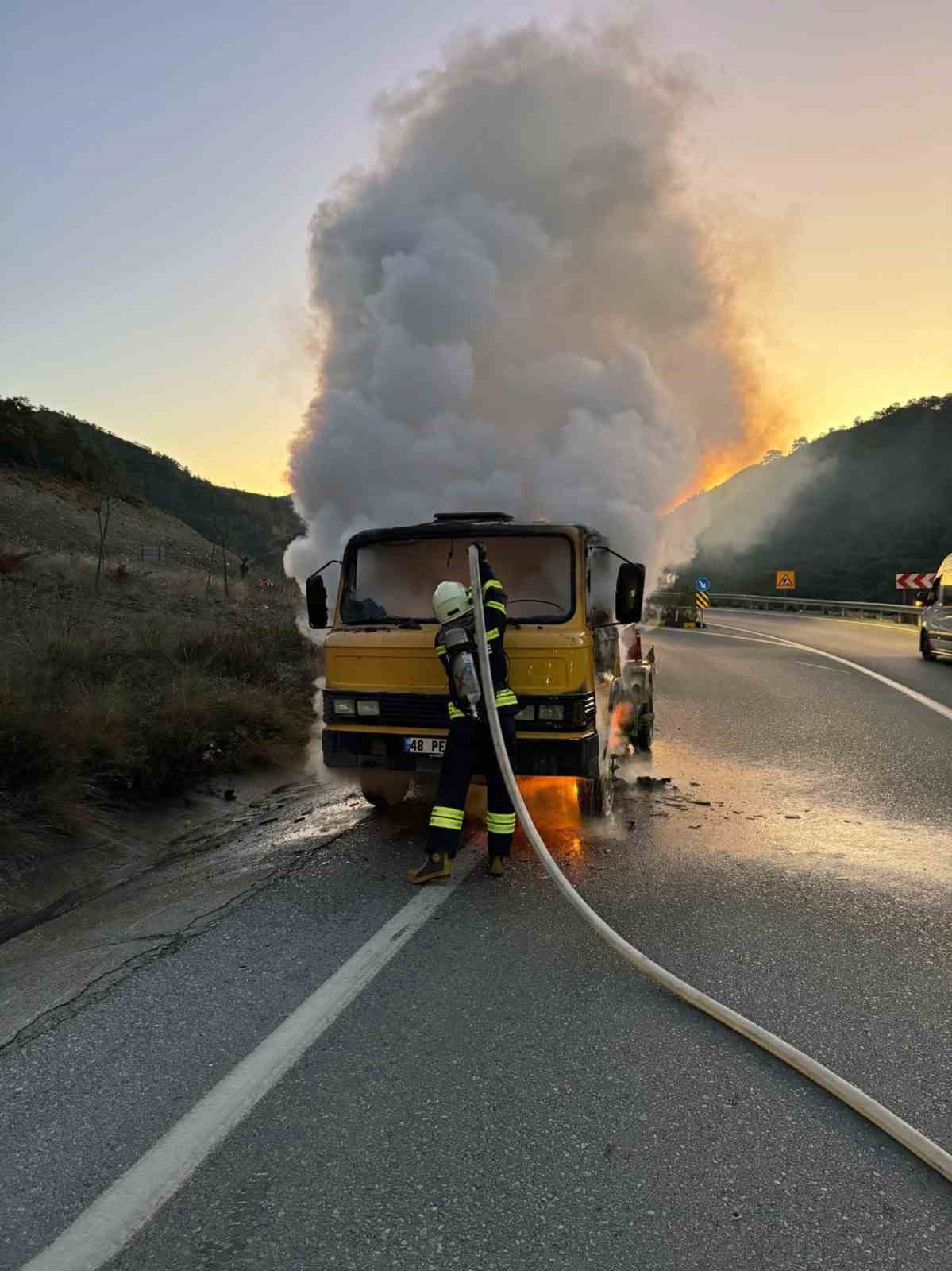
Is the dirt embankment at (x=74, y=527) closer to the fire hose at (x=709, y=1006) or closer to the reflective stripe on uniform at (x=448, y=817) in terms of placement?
the reflective stripe on uniform at (x=448, y=817)

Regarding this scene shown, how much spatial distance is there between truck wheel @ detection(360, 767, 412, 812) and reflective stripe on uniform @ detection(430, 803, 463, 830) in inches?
48.5

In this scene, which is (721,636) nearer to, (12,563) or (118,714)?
(12,563)

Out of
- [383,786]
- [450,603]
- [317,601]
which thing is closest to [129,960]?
[450,603]

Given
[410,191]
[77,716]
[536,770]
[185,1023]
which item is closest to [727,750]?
[536,770]

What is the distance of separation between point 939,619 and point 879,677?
9.65 ft

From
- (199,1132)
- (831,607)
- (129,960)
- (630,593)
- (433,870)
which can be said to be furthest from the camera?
(831,607)

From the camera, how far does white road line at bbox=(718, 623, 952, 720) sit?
35.9ft

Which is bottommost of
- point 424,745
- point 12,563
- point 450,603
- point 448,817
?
point 448,817

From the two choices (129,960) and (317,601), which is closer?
(129,960)

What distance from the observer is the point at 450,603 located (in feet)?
→ 16.2

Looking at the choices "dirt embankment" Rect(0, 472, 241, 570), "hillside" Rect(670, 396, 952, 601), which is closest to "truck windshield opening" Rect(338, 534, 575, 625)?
"dirt embankment" Rect(0, 472, 241, 570)

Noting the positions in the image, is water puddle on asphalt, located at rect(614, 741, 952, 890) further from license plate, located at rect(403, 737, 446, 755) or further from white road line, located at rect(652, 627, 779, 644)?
white road line, located at rect(652, 627, 779, 644)

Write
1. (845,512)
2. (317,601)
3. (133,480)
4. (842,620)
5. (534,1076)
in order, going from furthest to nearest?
(845,512) < (133,480) < (842,620) < (317,601) < (534,1076)

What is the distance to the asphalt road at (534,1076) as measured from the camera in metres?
2.07
